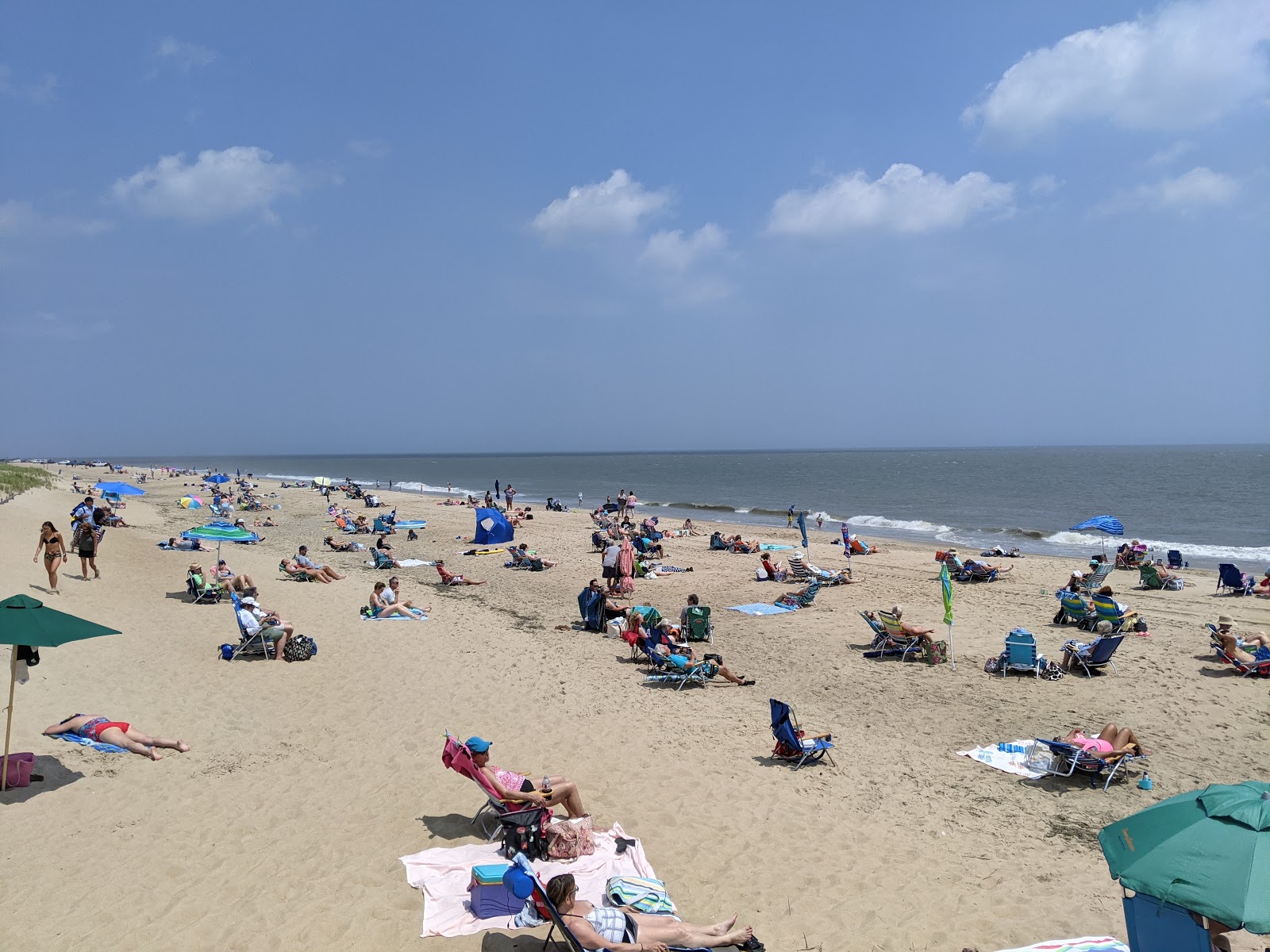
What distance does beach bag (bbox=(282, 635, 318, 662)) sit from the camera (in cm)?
1032

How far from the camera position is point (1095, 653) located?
1027 centimetres

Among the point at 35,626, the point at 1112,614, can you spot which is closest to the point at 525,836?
the point at 35,626

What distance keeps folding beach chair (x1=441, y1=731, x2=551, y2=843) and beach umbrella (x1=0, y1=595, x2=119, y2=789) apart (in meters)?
2.63

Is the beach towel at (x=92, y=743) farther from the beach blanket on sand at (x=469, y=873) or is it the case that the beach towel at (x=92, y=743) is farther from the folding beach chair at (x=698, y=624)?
the folding beach chair at (x=698, y=624)

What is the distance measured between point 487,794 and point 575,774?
1330mm

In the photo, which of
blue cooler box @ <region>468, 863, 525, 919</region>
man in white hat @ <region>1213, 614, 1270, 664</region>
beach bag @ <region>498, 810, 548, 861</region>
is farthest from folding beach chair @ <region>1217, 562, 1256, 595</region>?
blue cooler box @ <region>468, 863, 525, 919</region>

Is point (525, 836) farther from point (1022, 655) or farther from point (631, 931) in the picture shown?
point (1022, 655)

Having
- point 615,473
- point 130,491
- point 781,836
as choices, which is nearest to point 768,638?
point 781,836

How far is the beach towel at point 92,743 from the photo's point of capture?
6.77 m

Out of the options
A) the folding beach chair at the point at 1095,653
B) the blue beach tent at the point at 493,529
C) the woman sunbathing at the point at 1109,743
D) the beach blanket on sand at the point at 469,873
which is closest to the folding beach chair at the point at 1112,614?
the folding beach chair at the point at 1095,653

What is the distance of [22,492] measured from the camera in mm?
33719

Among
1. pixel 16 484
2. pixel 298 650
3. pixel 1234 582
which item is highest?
pixel 16 484

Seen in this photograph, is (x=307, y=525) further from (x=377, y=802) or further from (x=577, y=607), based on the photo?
(x=377, y=802)

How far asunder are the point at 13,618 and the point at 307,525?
25968 millimetres
